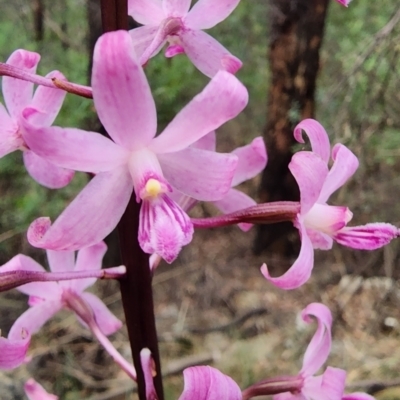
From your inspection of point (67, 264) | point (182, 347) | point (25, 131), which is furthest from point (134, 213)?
point (182, 347)

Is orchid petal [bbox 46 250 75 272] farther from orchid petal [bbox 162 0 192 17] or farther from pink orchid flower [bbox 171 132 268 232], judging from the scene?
orchid petal [bbox 162 0 192 17]

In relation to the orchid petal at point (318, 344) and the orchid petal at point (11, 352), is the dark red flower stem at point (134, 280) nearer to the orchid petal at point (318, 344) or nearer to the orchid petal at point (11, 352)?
the orchid petal at point (11, 352)

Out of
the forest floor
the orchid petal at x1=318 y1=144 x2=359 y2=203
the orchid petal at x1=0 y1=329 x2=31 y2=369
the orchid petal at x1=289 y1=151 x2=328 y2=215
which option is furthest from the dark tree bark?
the orchid petal at x1=0 y1=329 x2=31 y2=369

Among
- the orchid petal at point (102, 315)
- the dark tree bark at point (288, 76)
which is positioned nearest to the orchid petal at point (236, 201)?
the orchid petal at point (102, 315)

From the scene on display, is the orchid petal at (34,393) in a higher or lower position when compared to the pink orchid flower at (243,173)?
lower

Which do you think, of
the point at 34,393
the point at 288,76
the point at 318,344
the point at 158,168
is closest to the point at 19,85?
the point at 158,168

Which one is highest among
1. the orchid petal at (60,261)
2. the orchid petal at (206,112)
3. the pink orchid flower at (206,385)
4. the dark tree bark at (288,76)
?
the orchid petal at (206,112)

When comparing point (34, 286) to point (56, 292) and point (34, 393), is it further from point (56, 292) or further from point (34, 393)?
point (34, 393)
